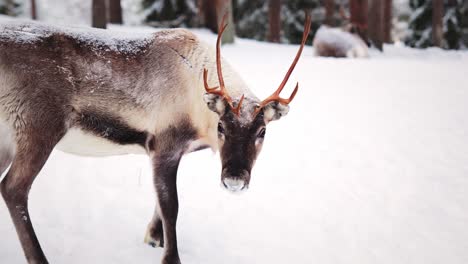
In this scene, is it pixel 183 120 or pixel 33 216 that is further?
pixel 33 216

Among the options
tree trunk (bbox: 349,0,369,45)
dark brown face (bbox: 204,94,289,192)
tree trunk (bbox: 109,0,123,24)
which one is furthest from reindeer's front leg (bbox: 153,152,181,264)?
tree trunk (bbox: 109,0,123,24)

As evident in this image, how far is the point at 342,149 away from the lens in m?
6.00

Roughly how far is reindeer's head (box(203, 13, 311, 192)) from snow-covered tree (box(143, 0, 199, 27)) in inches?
596

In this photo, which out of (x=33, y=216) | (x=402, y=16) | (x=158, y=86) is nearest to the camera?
(x=158, y=86)

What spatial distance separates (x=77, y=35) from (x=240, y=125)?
1.39 meters

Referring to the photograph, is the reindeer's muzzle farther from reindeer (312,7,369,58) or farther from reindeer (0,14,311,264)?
reindeer (312,7,369,58)

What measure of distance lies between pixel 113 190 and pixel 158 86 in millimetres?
1672

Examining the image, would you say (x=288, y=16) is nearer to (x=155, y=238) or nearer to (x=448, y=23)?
(x=448, y=23)

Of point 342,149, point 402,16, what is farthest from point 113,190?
point 402,16

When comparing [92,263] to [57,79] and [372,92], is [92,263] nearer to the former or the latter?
[57,79]

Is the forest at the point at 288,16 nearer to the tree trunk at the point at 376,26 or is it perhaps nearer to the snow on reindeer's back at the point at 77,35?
the tree trunk at the point at 376,26

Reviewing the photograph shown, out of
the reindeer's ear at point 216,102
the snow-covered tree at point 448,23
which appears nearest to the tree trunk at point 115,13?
the snow-covered tree at point 448,23

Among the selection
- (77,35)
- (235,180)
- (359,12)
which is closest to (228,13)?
(359,12)

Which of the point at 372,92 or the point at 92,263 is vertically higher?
the point at 92,263
